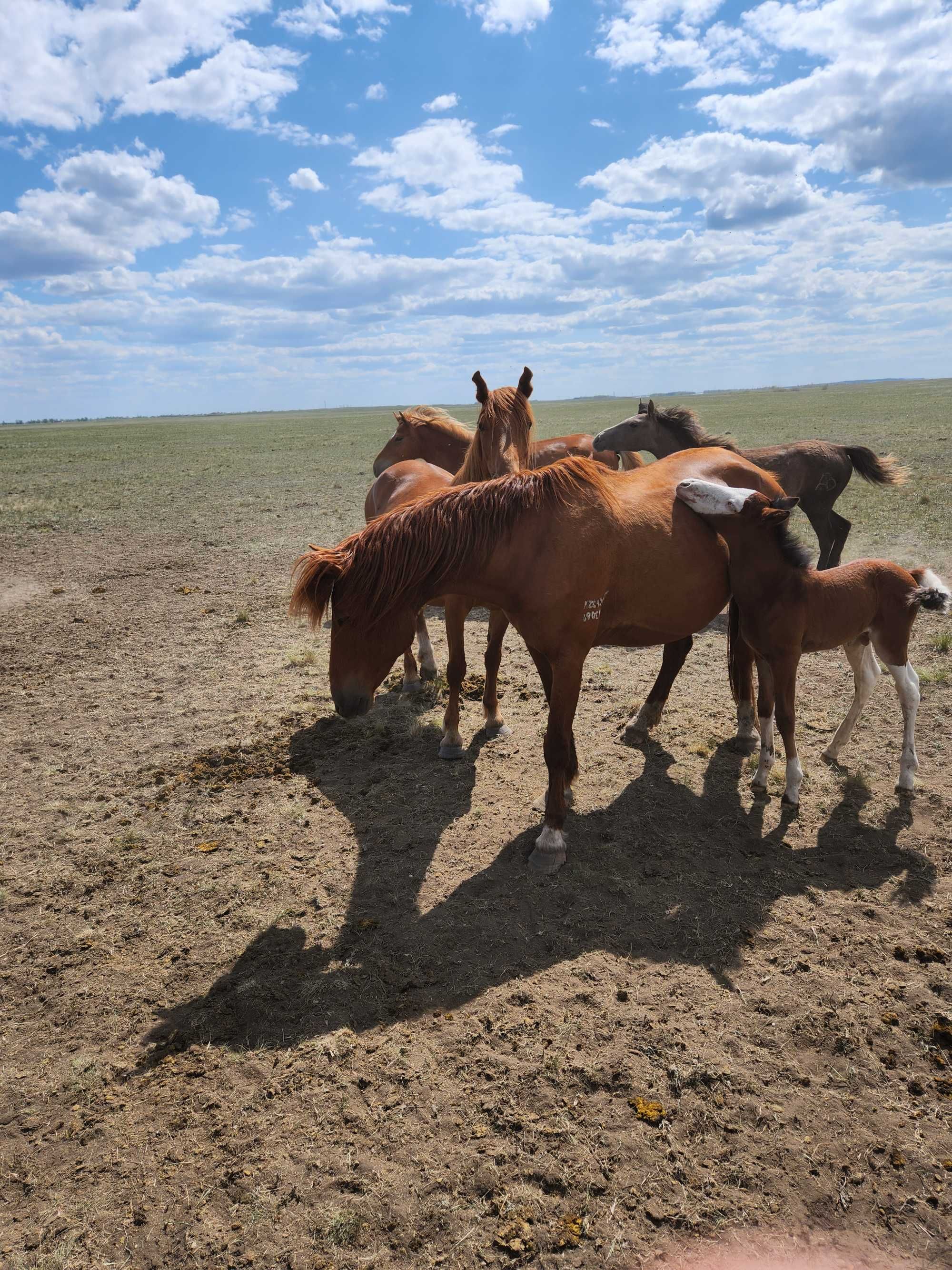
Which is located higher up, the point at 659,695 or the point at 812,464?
the point at 812,464

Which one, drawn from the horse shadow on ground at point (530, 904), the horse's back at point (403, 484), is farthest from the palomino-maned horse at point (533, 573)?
the horse's back at point (403, 484)

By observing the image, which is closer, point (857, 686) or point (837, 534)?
point (857, 686)

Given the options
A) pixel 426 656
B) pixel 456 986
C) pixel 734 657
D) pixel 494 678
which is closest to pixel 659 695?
pixel 734 657

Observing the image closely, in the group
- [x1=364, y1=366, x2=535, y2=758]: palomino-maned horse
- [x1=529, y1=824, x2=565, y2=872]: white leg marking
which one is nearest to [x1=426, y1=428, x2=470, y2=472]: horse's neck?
[x1=364, y1=366, x2=535, y2=758]: palomino-maned horse

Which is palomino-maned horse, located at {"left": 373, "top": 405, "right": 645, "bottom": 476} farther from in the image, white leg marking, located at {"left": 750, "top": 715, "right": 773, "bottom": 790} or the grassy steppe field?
white leg marking, located at {"left": 750, "top": 715, "right": 773, "bottom": 790}

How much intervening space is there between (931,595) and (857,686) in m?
0.83

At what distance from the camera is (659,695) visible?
17.5 ft

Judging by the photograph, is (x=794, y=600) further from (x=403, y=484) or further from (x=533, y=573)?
(x=403, y=484)

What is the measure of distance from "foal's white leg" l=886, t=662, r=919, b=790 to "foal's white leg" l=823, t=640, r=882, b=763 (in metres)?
0.26

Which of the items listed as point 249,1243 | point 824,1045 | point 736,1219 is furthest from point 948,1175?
point 249,1243

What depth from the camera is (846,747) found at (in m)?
5.10

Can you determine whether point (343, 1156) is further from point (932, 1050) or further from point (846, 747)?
point (846, 747)

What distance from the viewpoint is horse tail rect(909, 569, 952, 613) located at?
4301 millimetres

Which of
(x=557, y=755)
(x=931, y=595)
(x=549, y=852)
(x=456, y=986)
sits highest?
(x=931, y=595)
